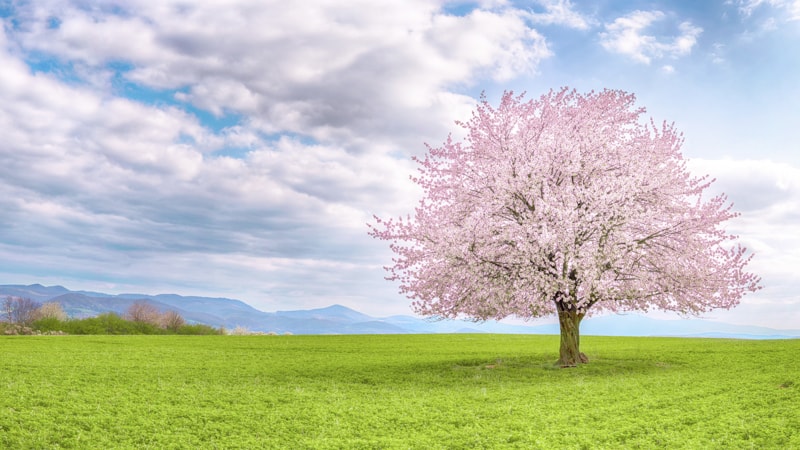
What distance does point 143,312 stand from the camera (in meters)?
95.9

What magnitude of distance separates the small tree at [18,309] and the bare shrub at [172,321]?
63.6 ft

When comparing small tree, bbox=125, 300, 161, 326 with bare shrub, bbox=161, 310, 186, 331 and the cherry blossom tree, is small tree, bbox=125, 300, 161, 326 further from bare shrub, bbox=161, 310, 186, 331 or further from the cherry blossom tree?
the cherry blossom tree

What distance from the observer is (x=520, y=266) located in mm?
27594

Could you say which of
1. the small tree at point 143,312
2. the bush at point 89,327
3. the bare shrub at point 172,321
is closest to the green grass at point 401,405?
the bush at point 89,327

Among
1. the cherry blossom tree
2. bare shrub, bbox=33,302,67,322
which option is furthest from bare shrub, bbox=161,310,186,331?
the cherry blossom tree

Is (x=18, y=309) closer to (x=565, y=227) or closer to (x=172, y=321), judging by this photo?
(x=172, y=321)

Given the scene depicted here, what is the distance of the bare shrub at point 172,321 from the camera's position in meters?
87.3

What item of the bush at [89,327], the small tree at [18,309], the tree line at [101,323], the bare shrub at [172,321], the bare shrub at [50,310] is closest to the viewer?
the bush at [89,327]

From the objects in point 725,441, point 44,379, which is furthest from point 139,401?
point 725,441

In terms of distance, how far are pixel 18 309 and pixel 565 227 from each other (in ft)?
363

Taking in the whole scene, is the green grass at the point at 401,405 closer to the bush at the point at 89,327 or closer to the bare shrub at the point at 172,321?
the bush at the point at 89,327

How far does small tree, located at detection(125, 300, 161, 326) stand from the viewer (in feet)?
299

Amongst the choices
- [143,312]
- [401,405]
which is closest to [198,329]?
[143,312]

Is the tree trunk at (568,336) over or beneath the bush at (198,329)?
over
